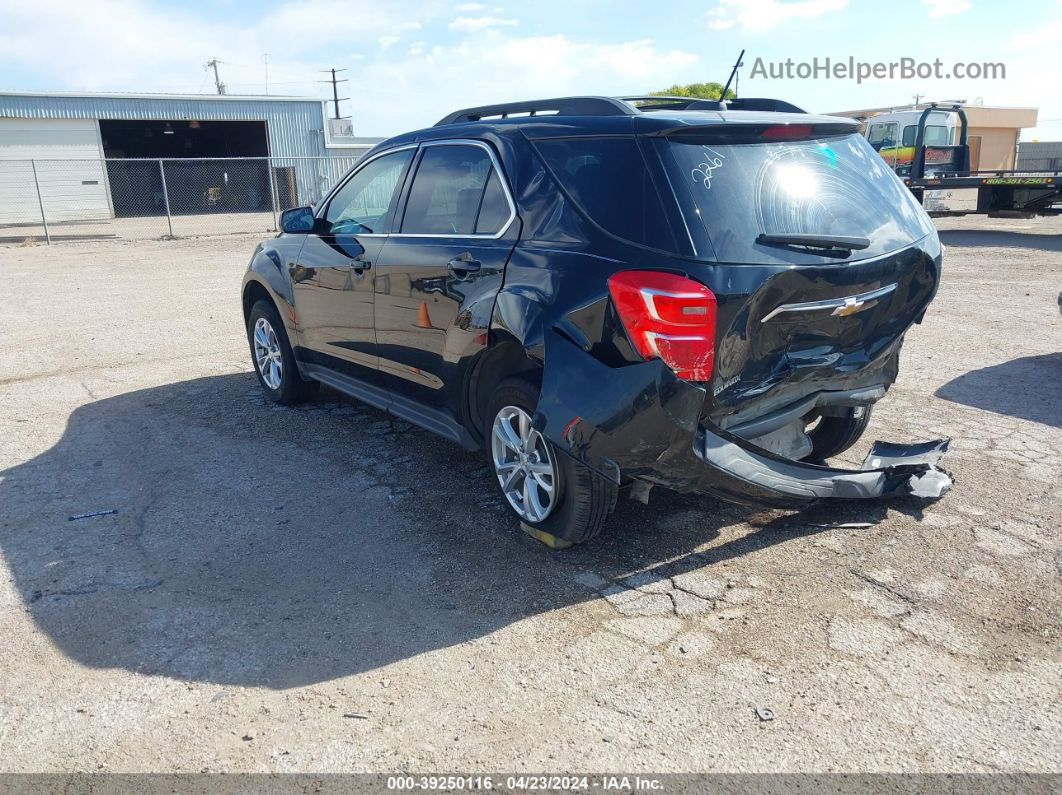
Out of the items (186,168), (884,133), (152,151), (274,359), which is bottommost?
(274,359)

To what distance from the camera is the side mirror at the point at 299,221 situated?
5578mm

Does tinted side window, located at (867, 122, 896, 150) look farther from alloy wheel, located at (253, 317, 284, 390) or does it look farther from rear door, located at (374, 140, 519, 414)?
rear door, located at (374, 140, 519, 414)

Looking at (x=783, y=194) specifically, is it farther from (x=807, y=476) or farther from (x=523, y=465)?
(x=523, y=465)

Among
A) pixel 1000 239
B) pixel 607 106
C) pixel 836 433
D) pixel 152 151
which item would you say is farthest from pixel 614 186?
pixel 152 151

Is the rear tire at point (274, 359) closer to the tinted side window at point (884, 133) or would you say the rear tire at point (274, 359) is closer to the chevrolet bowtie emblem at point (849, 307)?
the chevrolet bowtie emblem at point (849, 307)

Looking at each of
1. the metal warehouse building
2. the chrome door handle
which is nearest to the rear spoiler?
the chrome door handle

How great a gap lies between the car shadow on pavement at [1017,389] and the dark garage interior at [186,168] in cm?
2777

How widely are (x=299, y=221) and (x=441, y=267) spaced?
1.66 metres

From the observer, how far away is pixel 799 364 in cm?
364

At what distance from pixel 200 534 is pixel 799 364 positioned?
2.94 metres

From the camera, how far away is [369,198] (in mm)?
5352

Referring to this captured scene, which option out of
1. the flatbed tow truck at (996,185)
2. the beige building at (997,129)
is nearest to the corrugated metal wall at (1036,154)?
the beige building at (997,129)

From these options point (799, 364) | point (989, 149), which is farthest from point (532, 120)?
point (989, 149)

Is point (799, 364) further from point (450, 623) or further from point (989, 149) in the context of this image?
point (989, 149)
